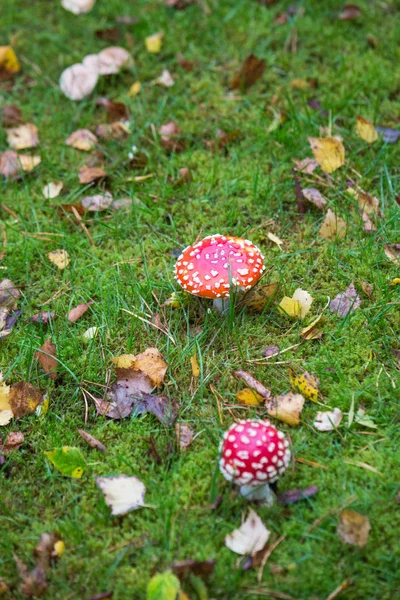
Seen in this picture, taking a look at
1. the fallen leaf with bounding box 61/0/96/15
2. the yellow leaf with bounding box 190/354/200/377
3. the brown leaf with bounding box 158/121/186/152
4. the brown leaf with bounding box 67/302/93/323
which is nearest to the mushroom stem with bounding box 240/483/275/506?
the yellow leaf with bounding box 190/354/200/377

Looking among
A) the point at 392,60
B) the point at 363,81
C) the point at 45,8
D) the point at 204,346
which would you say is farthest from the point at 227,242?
the point at 45,8

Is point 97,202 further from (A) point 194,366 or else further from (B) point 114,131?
(A) point 194,366

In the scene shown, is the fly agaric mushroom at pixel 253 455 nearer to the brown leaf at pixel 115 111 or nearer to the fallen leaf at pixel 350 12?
the brown leaf at pixel 115 111

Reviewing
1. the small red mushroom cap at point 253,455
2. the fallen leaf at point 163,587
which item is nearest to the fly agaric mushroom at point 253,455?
the small red mushroom cap at point 253,455

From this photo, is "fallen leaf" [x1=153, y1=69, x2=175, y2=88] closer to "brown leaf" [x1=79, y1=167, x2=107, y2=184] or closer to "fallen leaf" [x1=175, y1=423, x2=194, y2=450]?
"brown leaf" [x1=79, y1=167, x2=107, y2=184]

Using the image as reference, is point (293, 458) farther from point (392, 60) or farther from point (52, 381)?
point (392, 60)

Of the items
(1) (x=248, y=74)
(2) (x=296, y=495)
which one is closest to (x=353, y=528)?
(2) (x=296, y=495)
